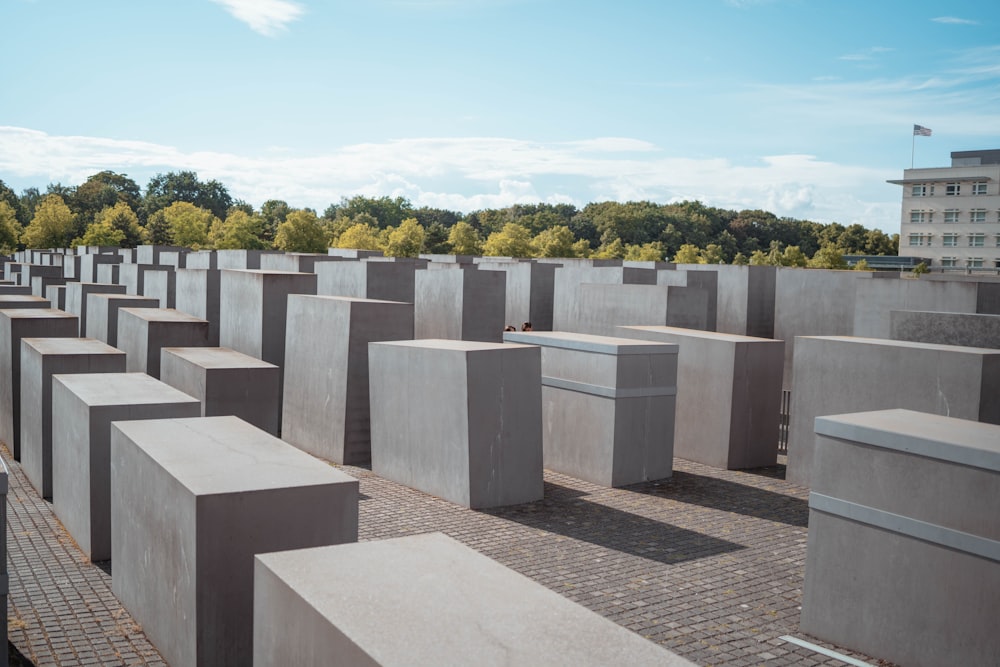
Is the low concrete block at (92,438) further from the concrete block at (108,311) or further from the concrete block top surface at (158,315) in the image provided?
the concrete block at (108,311)

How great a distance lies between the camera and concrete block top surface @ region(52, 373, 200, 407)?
10.0m

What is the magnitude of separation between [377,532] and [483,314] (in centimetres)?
903

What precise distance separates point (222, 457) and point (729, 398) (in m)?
9.27

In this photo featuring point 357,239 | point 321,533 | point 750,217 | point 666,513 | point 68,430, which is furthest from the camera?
point 750,217

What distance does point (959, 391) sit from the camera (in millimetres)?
10891

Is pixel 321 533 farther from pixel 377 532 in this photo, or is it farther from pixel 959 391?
pixel 959 391

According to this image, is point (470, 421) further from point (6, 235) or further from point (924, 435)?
point (6, 235)

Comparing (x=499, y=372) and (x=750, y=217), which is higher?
(x=750, y=217)

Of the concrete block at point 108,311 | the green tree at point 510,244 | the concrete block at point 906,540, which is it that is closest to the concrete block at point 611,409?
the concrete block at point 906,540

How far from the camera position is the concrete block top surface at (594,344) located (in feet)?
44.5

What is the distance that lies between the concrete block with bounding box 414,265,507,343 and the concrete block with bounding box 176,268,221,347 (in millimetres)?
4621

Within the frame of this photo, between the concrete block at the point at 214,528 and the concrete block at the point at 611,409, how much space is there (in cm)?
638

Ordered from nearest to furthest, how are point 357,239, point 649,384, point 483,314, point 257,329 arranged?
point 649,384, point 257,329, point 483,314, point 357,239

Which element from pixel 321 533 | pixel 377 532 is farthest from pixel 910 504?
pixel 377 532
